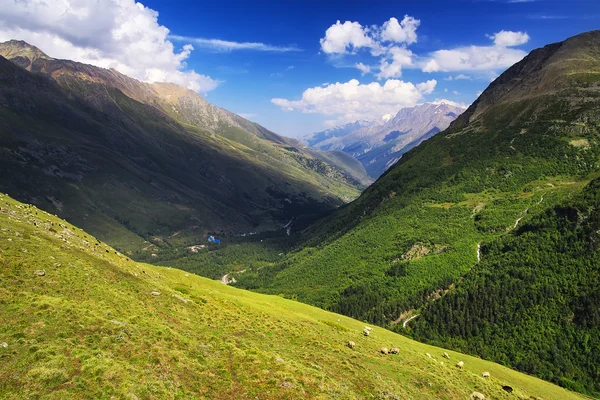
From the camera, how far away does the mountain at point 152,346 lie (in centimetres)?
2852

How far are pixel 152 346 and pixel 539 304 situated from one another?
142 m

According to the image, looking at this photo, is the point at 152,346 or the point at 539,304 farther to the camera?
the point at 539,304

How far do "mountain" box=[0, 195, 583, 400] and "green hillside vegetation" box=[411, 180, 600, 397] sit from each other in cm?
7134

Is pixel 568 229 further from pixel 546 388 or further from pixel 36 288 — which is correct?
pixel 36 288

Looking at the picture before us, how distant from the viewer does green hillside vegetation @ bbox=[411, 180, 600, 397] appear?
109 m

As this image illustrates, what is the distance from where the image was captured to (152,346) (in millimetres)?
35344

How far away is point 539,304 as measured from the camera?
127 metres

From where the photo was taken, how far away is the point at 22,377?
84.3ft

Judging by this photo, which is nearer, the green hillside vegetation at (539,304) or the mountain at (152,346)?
the mountain at (152,346)

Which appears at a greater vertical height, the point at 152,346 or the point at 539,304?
the point at 152,346

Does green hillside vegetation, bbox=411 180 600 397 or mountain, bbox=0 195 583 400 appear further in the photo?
green hillside vegetation, bbox=411 180 600 397

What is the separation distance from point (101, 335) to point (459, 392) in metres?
47.8

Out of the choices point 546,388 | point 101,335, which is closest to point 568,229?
point 546,388

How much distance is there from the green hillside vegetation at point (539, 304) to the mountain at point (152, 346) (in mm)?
71339
